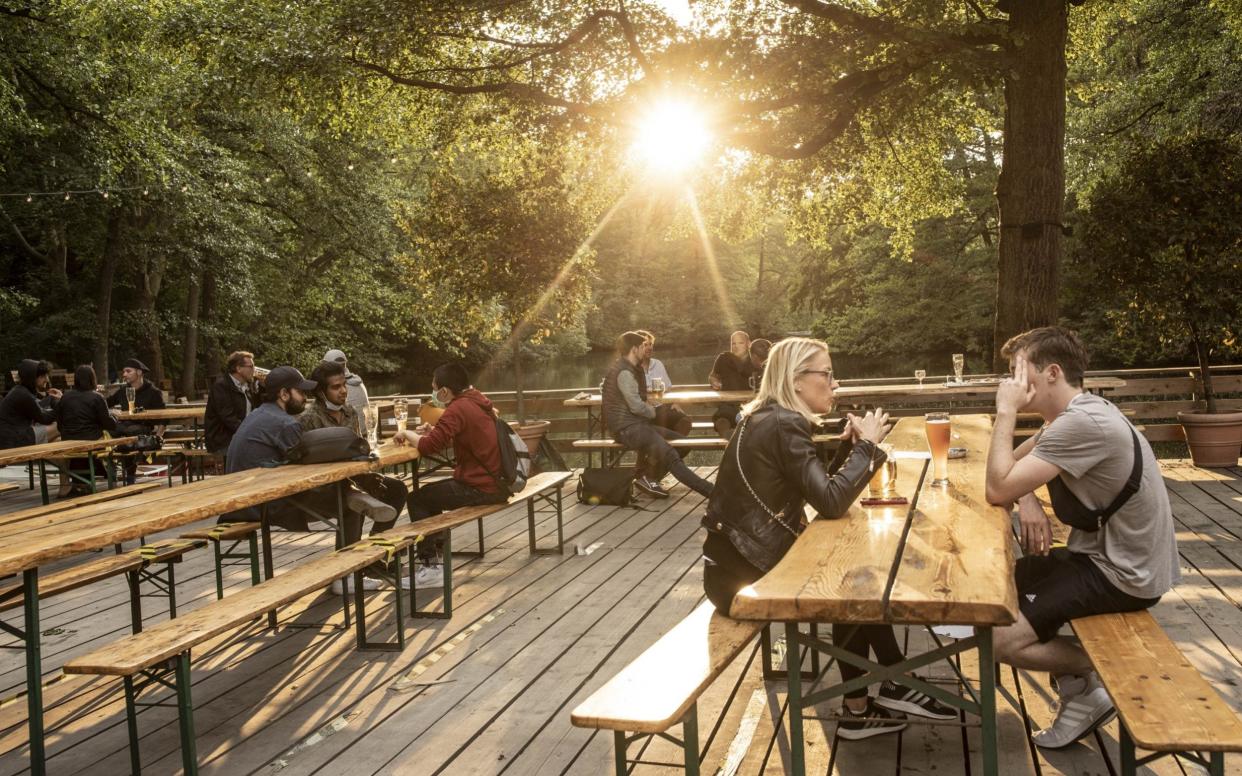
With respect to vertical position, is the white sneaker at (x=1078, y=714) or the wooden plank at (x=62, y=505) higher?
the wooden plank at (x=62, y=505)

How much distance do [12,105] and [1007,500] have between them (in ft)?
51.2

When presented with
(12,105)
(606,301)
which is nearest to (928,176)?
(12,105)

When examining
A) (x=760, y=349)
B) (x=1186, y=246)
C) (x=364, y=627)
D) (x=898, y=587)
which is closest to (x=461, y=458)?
(x=364, y=627)

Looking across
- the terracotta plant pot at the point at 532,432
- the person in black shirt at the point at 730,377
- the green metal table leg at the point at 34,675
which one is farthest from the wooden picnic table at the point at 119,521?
the person in black shirt at the point at 730,377

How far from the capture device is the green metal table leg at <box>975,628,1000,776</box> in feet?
8.00

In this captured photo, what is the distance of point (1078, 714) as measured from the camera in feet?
10.4

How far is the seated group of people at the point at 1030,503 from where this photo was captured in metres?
2.99

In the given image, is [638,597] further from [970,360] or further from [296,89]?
[970,360]

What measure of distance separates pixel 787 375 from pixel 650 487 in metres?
5.64

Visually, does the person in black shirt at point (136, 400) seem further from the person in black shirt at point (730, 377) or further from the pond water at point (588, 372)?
the pond water at point (588, 372)

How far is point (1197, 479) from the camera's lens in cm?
834

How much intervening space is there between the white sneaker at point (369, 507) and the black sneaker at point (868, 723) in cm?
291

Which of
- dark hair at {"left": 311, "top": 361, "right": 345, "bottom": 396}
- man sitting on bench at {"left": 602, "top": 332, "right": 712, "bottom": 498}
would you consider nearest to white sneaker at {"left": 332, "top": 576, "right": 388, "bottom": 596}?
dark hair at {"left": 311, "top": 361, "right": 345, "bottom": 396}

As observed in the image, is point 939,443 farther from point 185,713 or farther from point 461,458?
point 461,458
